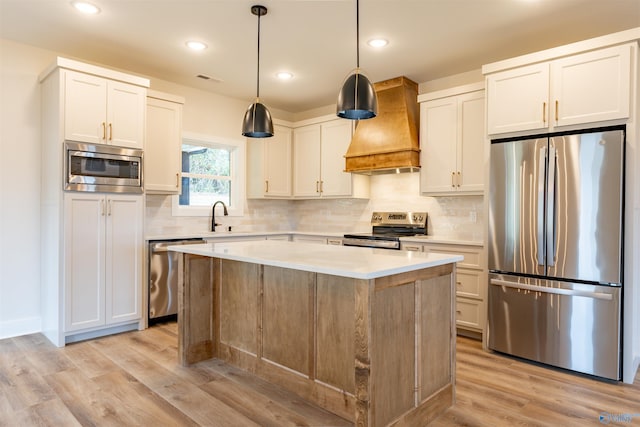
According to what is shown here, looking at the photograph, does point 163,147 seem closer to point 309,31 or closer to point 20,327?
point 309,31

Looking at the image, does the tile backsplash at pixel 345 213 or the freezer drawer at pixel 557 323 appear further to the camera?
the tile backsplash at pixel 345 213

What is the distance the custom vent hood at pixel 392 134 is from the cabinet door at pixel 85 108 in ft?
8.70

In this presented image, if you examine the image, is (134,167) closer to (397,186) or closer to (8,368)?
(8,368)

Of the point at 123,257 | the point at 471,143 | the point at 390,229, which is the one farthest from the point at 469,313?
the point at 123,257

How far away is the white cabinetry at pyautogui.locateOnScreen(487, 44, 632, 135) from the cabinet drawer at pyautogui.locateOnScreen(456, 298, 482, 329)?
5.16ft

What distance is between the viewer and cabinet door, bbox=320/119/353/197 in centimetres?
513

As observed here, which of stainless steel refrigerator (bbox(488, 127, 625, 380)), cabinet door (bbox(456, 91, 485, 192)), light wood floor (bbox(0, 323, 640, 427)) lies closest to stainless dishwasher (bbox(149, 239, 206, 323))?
light wood floor (bbox(0, 323, 640, 427))

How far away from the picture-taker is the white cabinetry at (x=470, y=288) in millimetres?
3680

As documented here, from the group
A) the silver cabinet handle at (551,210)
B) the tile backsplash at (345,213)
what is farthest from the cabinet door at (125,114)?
the silver cabinet handle at (551,210)

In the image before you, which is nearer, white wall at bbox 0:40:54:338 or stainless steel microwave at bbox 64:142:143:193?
stainless steel microwave at bbox 64:142:143:193

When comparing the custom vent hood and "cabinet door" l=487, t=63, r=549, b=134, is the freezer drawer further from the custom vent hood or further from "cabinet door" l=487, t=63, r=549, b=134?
the custom vent hood

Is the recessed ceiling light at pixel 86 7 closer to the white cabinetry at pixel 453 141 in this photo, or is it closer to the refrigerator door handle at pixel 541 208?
the white cabinetry at pixel 453 141

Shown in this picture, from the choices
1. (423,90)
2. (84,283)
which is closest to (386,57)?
(423,90)

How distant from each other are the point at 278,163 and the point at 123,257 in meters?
2.46
